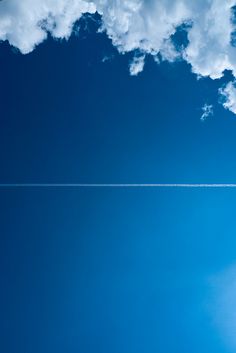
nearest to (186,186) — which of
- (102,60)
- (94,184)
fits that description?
(94,184)

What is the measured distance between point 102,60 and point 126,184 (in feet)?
14.7

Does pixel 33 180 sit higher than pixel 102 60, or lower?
lower

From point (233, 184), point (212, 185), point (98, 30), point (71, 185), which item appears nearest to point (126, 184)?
point (71, 185)

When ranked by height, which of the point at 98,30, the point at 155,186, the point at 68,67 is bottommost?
the point at 155,186

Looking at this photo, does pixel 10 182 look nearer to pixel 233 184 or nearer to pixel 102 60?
pixel 102 60

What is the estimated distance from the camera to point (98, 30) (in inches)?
360

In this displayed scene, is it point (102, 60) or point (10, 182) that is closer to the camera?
point (102, 60)

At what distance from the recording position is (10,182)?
1033cm

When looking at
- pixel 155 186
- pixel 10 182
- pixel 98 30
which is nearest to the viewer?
pixel 98 30

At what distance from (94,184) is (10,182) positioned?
3066mm

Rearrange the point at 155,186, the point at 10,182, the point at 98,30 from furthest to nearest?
1. the point at 155,186
2. the point at 10,182
3. the point at 98,30

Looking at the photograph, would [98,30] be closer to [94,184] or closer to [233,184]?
[94,184]

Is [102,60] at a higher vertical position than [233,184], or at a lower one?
higher

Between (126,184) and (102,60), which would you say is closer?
(102,60)
